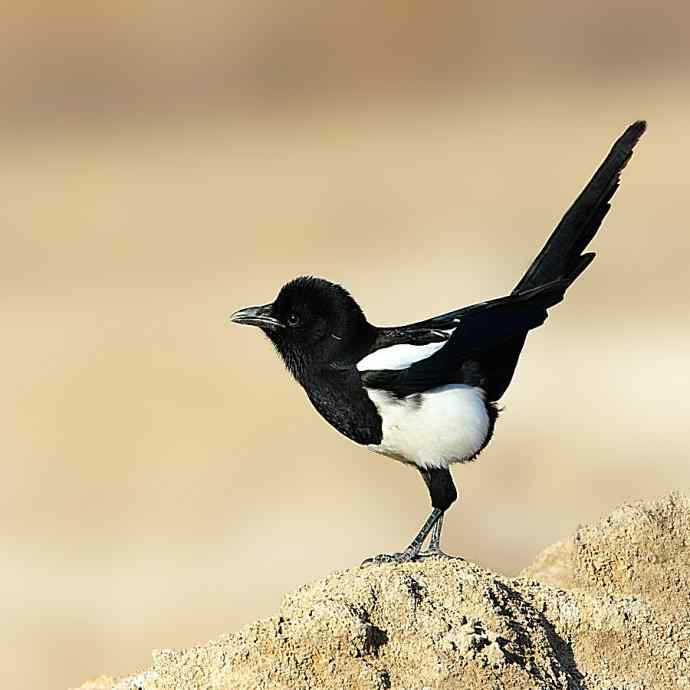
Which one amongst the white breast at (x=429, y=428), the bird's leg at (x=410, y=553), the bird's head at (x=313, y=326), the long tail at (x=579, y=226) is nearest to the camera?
the bird's leg at (x=410, y=553)

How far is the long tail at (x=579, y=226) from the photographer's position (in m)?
4.32

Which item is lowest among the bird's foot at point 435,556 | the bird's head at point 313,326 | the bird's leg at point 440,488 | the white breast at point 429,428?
the bird's foot at point 435,556

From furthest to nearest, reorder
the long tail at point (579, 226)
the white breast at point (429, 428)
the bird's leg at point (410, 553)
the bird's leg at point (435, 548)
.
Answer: the long tail at point (579, 226), the white breast at point (429, 428), the bird's leg at point (435, 548), the bird's leg at point (410, 553)

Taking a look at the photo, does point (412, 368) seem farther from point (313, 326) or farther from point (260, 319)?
point (260, 319)

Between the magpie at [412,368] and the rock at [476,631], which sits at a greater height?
the magpie at [412,368]

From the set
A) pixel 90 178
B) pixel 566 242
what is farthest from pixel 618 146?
pixel 90 178

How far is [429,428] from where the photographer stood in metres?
3.91

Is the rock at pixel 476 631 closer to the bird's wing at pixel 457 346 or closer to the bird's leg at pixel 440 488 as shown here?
the bird's leg at pixel 440 488

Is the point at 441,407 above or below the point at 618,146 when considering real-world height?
below

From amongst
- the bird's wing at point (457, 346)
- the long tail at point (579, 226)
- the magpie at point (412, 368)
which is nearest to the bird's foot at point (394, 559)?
the magpie at point (412, 368)

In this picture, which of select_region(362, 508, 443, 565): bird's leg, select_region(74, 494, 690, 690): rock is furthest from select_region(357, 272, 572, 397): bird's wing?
select_region(74, 494, 690, 690): rock

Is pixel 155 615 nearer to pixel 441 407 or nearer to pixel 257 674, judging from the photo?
pixel 441 407

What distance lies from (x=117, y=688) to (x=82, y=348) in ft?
24.0

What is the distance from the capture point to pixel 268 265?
441 inches
